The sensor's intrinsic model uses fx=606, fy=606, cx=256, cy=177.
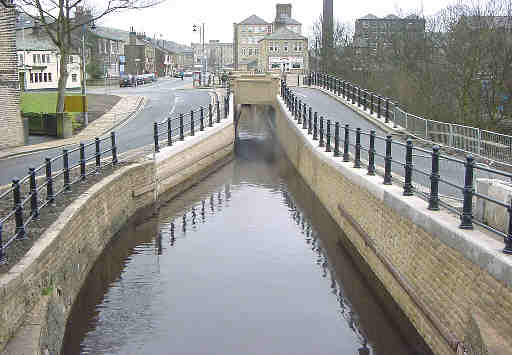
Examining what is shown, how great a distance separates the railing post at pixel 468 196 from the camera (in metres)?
8.02

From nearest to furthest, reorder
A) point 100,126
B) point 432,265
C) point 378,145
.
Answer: point 432,265 → point 378,145 → point 100,126

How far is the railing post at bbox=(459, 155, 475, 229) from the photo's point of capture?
8.02 metres

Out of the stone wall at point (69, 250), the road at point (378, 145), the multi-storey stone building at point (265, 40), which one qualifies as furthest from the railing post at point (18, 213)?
the multi-storey stone building at point (265, 40)

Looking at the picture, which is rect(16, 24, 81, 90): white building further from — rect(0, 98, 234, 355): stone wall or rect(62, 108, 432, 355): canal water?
rect(62, 108, 432, 355): canal water

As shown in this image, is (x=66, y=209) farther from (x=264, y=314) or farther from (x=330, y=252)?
(x=330, y=252)

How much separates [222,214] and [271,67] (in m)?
93.8

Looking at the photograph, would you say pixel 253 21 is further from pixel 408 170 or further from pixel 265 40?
pixel 408 170

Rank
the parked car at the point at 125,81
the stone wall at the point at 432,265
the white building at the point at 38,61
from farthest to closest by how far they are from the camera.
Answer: the parked car at the point at 125,81 < the white building at the point at 38,61 < the stone wall at the point at 432,265

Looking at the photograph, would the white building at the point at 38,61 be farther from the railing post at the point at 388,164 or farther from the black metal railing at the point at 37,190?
the railing post at the point at 388,164

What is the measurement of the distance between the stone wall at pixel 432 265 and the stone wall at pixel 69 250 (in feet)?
18.0

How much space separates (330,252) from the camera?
51.2ft

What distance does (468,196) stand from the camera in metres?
8.12

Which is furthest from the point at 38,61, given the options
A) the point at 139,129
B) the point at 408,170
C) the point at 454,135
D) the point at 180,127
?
the point at 408,170

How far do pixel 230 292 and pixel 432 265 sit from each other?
472 cm
